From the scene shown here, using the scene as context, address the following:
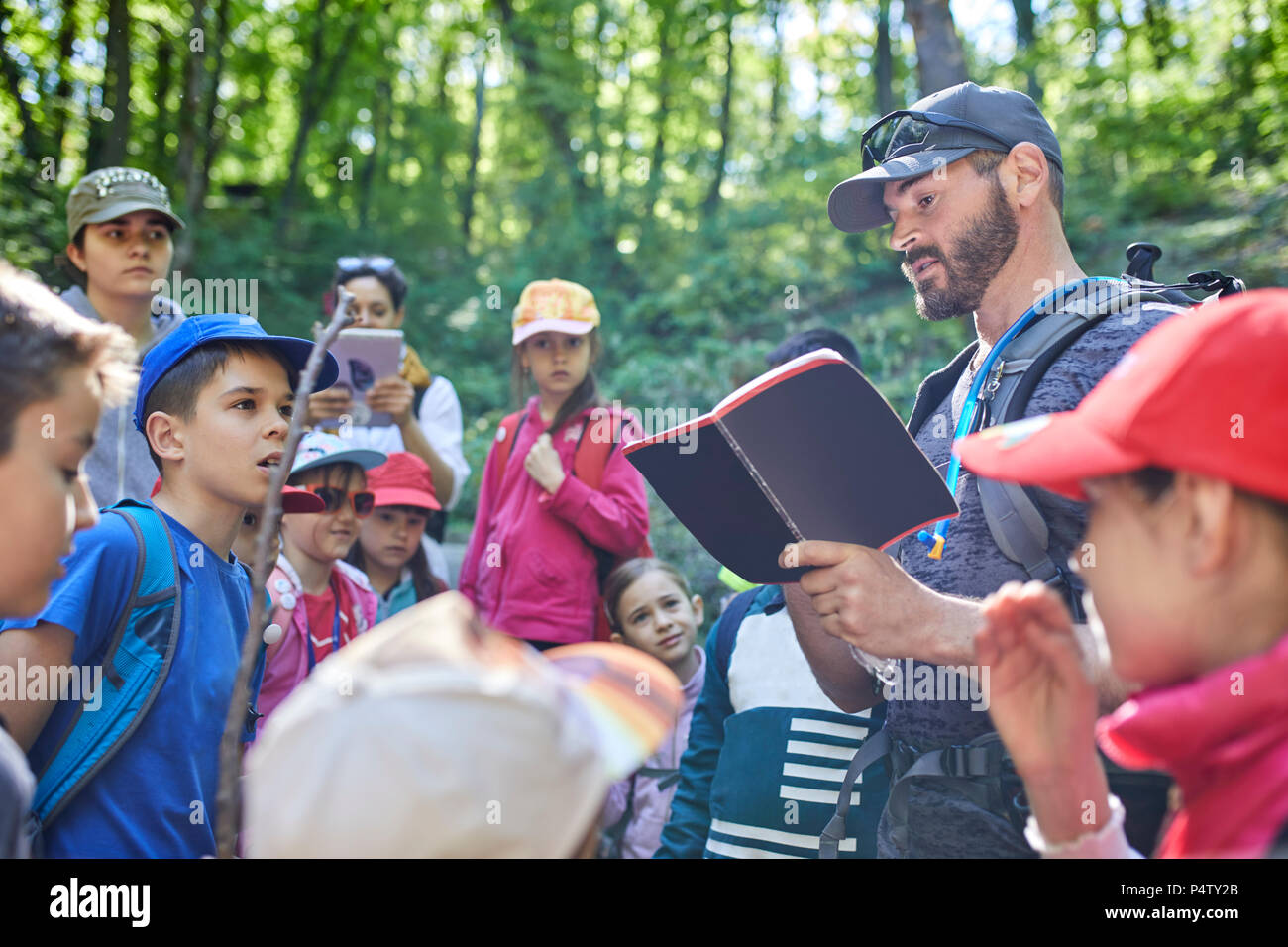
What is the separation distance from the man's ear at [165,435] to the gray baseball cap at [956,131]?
2.02m

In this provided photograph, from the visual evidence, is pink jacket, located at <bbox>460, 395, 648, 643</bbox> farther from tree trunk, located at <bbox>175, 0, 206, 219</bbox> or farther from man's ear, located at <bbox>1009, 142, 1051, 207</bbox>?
tree trunk, located at <bbox>175, 0, 206, 219</bbox>

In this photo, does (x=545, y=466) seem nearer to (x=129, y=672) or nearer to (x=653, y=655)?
(x=653, y=655)

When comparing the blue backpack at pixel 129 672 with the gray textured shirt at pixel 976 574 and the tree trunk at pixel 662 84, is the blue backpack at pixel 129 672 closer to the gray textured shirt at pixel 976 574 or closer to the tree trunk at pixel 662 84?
the gray textured shirt at pixel 976 574

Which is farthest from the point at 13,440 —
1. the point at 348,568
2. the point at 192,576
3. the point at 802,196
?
the point at 802,196

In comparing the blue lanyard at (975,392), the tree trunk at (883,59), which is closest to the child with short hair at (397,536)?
the blue lanyard at (975,392)

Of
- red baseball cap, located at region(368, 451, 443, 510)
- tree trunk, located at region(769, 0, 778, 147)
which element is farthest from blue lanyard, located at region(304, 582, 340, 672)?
tree trunk, located at region(769, 0, 778, 147)

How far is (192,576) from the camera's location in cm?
244

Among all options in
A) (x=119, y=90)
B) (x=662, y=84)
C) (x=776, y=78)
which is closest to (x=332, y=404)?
(x=119, y=90)

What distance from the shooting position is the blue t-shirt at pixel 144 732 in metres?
2.12

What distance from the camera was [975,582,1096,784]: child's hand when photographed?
144cm
